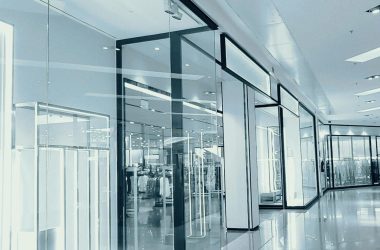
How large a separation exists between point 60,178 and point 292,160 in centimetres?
1185

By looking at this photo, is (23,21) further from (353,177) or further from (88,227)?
(353,177)

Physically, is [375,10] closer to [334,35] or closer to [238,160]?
[334,35]

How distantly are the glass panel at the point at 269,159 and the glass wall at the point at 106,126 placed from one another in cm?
788

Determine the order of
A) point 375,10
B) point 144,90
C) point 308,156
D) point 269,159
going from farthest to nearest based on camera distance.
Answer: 1. point 308,156
2. point 269,159
3. point 375,10
4. point 144,90

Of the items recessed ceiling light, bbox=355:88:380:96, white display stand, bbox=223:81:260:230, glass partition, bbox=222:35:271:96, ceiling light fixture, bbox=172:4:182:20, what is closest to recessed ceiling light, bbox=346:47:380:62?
glass partition, bbox=222:35:271:96

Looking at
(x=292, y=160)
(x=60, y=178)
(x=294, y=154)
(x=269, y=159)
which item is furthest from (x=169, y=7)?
(x=294, y=154)

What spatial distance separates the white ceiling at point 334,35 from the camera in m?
6.95

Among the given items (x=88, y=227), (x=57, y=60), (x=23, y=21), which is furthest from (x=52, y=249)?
(x=23, y=21)

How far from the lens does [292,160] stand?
1581cm

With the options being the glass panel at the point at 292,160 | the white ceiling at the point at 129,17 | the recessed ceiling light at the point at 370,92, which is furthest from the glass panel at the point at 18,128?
the recessed ceiling light at the point at 370,92

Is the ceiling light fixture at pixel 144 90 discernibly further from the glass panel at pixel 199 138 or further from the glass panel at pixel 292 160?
the glass panel at pixel 292 160

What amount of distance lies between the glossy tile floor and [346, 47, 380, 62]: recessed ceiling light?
447 centimetres

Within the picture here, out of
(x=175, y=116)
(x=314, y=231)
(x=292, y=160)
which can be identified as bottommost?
(x=314, y=231)

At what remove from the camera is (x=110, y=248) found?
6883 millimetres
